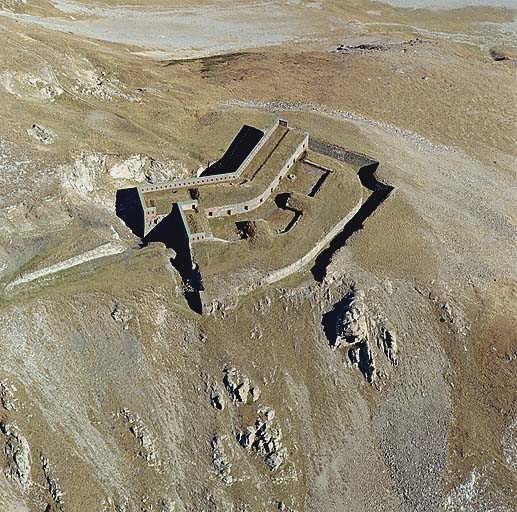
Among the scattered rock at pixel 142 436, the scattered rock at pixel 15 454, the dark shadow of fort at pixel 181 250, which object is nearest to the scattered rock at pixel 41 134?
the dark shadow of fort at pixel 181 250

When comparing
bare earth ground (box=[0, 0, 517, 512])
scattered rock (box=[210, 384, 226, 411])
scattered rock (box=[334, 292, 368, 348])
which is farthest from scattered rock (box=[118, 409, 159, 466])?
scattered rock (box=[334, 292, 368, 348])

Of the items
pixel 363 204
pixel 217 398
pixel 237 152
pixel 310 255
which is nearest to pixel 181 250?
pixel 310 255

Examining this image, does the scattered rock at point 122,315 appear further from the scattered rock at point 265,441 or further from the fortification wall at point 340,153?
the fortification wall at point 340,153

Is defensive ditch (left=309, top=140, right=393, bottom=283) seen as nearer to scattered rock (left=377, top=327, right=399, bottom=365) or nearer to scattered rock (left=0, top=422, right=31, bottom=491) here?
scattered rock (left=377, top=327, right=399, bottom=365)

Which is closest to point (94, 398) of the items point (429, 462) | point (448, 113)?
point (429, 462)

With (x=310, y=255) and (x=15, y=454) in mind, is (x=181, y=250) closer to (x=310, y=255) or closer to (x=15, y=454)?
(x=310, y=255)

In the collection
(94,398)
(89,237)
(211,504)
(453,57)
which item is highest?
(453,57)

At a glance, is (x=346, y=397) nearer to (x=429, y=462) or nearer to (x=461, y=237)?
(x=429, y=462)
